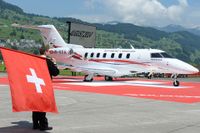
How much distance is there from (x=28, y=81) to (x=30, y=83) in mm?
62

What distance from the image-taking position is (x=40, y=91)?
8961mm

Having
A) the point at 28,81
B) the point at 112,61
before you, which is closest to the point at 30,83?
the point at 28,81

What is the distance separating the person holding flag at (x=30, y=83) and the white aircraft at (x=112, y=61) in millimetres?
A: 18497

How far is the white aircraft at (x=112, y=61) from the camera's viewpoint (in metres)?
29.3

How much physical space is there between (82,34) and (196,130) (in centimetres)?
4089

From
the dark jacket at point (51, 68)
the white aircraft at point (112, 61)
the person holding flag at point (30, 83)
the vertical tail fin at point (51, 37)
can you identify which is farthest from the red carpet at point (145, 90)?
the person holding flag at point (30, 83)

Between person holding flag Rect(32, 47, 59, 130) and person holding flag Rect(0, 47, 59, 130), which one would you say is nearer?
person holding flag Rect(0, 47, 59, 130)

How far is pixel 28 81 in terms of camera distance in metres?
8.83

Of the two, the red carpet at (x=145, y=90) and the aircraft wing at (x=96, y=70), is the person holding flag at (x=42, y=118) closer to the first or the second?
the red carpet at (x=145, y=90)

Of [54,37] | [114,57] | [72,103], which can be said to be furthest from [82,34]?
[72,103]

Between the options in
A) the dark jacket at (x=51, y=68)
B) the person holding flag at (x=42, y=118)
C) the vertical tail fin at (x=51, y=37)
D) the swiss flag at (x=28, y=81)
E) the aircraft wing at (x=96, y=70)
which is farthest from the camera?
the vertical tail fin at (x=51, y=37)

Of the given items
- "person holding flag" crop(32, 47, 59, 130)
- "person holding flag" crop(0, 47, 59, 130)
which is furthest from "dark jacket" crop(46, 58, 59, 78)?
"person holding flag" crop(0, 47, 59, 130)

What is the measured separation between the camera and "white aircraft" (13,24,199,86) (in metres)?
29.3

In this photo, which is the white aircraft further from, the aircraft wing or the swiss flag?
the swiss flag
